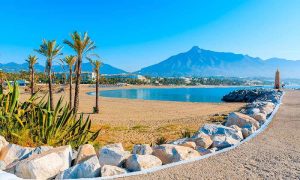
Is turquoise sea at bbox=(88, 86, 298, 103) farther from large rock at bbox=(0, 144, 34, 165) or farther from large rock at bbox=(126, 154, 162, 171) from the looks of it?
large rock at bbox=(0, 144, 34, 165)

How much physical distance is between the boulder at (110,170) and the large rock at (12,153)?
1.58m

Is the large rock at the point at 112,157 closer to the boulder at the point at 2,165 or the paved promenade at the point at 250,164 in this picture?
the paved promenade at the point at 250,164

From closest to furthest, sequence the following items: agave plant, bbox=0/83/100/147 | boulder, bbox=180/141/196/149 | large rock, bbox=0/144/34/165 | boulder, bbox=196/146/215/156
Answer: large rock, bbox=0/144/34/165 → boulder, bbox=196/146/215/156 → boulder, bbox=180/141/196/149 → agave plant, bbox=0/83/100/147

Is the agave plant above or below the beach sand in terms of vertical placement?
above

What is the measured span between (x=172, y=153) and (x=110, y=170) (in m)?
1.29

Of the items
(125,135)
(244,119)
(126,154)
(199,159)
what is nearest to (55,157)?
(126,154)

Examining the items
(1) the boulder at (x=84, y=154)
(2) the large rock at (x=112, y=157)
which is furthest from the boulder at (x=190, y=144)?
(1) the boulder at (x=84, y=154)

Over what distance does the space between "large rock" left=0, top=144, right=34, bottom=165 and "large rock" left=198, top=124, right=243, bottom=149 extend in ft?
11.8

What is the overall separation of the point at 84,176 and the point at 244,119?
6534mm

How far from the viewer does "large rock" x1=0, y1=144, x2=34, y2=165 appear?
549cm

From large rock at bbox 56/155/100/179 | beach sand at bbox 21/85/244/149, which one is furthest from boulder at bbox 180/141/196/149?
beach sand at bbox 21/85/244/149

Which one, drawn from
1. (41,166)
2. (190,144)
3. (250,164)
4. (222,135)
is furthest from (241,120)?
(41,166)

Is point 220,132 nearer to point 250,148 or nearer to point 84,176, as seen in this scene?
point 250,148

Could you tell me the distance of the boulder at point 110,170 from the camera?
4.70 meters
